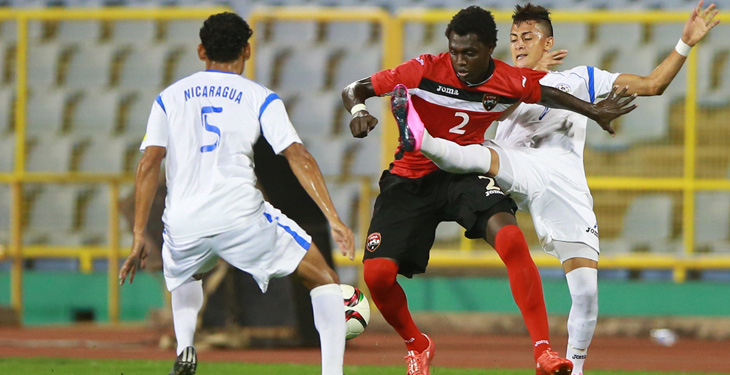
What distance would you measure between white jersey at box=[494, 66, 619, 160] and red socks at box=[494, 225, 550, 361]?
0.87 metres

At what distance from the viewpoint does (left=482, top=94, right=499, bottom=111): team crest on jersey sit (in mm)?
6430

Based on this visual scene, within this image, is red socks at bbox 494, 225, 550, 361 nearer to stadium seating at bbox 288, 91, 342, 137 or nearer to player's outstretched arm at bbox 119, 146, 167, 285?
player's outstretched arm at bbox 119, 146, 167, 285

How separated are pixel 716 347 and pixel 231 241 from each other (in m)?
6.39

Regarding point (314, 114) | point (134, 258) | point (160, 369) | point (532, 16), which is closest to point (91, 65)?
point (314, 114)

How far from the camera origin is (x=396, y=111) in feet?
19.9

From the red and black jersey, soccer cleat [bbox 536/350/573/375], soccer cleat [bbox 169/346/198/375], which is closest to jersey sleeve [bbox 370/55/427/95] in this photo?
the red and black jersey

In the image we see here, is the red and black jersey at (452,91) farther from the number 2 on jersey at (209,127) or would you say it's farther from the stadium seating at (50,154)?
the stadium seating at (50,154)

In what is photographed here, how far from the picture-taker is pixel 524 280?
246 inches

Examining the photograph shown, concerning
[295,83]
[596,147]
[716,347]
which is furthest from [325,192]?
[295,83]

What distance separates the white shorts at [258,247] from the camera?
5547mm

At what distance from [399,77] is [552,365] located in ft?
5.76

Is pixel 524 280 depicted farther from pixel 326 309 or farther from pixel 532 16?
pixel 532 16

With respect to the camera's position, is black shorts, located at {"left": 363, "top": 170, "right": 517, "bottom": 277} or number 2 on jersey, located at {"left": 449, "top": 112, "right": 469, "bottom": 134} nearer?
black shorts, located at {"left": 363, "top": 170, "right": 517, "bottom": 277}

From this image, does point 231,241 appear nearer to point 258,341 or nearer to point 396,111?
point 396,111
